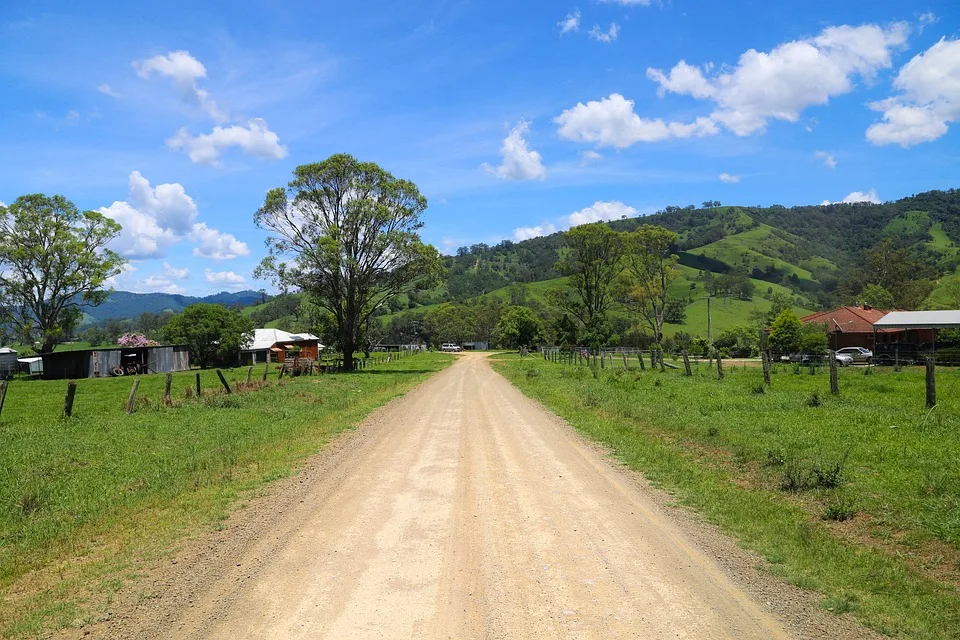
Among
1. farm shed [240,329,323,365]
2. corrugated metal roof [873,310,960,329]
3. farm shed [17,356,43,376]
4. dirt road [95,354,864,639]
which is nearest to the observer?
dirt road [95,354,864,639]

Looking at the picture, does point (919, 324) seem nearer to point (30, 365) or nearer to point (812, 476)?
point (812, 476)

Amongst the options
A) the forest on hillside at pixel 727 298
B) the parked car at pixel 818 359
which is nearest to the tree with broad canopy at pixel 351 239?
the forest on hillside at pixel 727 298

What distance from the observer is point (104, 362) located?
55.1 m

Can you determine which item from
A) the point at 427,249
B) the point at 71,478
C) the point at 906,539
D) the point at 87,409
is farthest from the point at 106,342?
the point at 906,539

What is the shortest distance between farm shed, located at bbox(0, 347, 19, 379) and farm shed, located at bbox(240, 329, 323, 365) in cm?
2350

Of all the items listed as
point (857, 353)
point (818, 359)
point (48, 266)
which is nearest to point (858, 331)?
point (857, 353)

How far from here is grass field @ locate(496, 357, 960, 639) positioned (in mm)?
5699

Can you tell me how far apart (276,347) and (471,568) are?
8379cm

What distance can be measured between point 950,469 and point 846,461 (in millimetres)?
1440

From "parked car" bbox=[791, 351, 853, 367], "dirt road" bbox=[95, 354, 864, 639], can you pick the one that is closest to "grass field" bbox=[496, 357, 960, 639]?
"dirt road" bbox=[95, 354, 864, 639]

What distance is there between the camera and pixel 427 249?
48.8 metres

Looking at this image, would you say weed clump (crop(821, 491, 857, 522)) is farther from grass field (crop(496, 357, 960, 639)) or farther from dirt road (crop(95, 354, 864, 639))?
dirt road (crop(95, 354, 864, 639))

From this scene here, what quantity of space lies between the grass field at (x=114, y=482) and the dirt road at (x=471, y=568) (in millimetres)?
1114

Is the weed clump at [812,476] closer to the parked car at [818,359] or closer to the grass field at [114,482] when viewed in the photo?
the grass field at [114,482]
